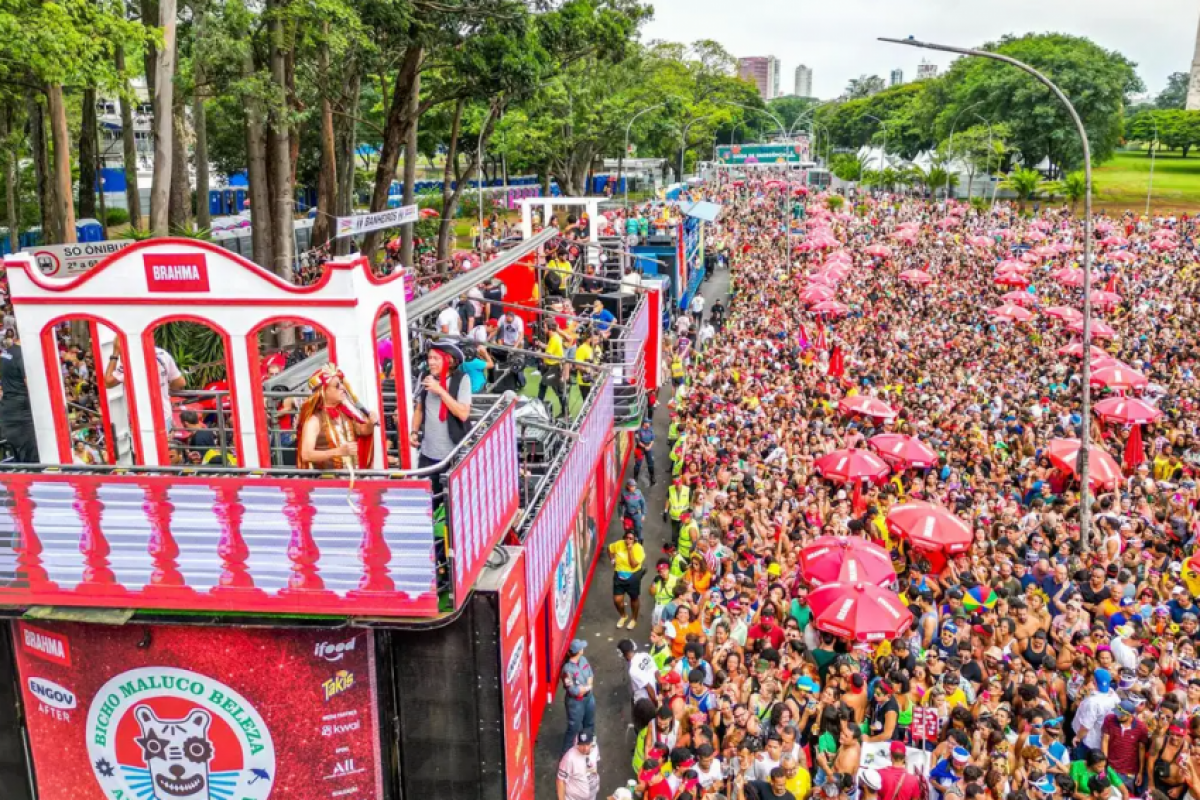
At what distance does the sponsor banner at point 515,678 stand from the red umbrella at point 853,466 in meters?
7.62

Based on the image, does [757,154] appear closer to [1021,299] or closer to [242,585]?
[1021,299]

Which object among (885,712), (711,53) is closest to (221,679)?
(885,712)

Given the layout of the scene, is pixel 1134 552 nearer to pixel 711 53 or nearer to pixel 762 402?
pixel 762 402

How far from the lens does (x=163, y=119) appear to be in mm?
15633

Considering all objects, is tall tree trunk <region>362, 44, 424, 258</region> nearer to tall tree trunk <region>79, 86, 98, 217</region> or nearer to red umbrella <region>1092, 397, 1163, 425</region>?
tall tree trunk <region>79, 86, 98, 217</region>

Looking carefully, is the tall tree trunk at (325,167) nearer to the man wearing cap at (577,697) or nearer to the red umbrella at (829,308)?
the red umbrella at (829,308)

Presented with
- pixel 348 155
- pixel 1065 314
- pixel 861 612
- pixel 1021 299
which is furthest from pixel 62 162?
pixel 1021 299

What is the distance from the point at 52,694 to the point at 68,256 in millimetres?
6090

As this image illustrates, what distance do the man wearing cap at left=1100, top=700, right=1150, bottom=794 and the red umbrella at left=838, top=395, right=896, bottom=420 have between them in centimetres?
945

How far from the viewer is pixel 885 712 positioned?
9.23 metres

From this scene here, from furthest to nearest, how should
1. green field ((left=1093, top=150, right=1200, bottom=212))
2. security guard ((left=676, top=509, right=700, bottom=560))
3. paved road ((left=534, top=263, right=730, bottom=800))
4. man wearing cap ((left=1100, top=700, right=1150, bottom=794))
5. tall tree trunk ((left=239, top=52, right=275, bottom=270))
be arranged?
1. green field ((left=1093, top=150, right=1200, bottom=212))
2. tall tree trunk ((left=239, top=52, right=275, bottom=270))
3. security guard ((left=676, top=509, right=700, bottom=560))
4. paved road ((left=534, top=263, right=730, bottom=800))
5. man wearing cap ((left=1100, top=700, right=1150, bottom=794))

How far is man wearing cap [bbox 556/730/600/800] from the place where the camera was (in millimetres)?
9133

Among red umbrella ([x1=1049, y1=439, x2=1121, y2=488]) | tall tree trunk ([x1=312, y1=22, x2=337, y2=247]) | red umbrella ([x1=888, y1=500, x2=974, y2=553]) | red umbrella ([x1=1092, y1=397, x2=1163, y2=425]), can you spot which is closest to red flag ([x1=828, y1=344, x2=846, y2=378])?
red umbrella ([x1=1092, y1=397, x2=1163, y2=425])

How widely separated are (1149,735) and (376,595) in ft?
22.9
